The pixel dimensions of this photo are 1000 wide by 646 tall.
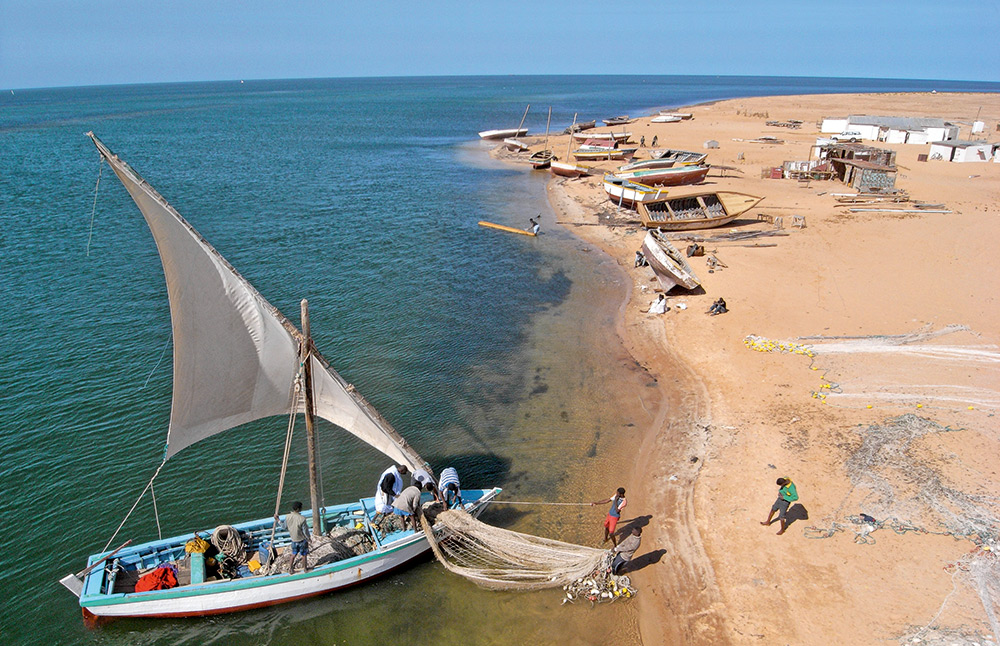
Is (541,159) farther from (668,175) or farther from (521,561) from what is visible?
(521,561)

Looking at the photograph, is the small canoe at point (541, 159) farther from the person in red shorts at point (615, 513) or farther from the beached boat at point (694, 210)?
the person in red shorts at point (615, 513)

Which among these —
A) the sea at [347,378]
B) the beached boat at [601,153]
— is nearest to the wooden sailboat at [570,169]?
the beached boat at [601,153]

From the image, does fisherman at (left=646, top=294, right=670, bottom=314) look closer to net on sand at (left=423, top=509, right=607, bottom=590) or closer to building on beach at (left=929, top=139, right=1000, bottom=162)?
net on sand at (left=423, top=509, right=607, bottom=590)

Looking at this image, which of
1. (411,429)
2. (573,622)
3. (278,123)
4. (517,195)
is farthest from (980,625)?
(278,123)

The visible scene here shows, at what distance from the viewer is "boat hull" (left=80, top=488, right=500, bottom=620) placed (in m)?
12.1

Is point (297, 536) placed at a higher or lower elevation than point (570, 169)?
lower

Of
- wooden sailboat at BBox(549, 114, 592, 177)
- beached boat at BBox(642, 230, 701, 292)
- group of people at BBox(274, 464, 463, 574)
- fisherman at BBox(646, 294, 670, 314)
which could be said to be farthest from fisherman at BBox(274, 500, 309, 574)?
wooden sailboat at BBox(549, 114, 592, 177)

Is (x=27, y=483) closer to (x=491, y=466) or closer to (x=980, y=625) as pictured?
(x=491, y=466)

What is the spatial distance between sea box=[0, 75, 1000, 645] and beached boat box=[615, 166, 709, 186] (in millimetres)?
8372

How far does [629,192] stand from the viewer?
138ft

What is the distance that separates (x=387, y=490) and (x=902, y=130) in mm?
75935

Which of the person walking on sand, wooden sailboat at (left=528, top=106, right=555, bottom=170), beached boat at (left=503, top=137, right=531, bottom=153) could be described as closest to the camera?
the person walking on sand

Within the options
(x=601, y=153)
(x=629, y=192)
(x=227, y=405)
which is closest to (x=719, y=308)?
(x=629, y=192)

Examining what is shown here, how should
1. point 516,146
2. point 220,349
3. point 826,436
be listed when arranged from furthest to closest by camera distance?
point 516,146 → point 826,436 → point 220,349
